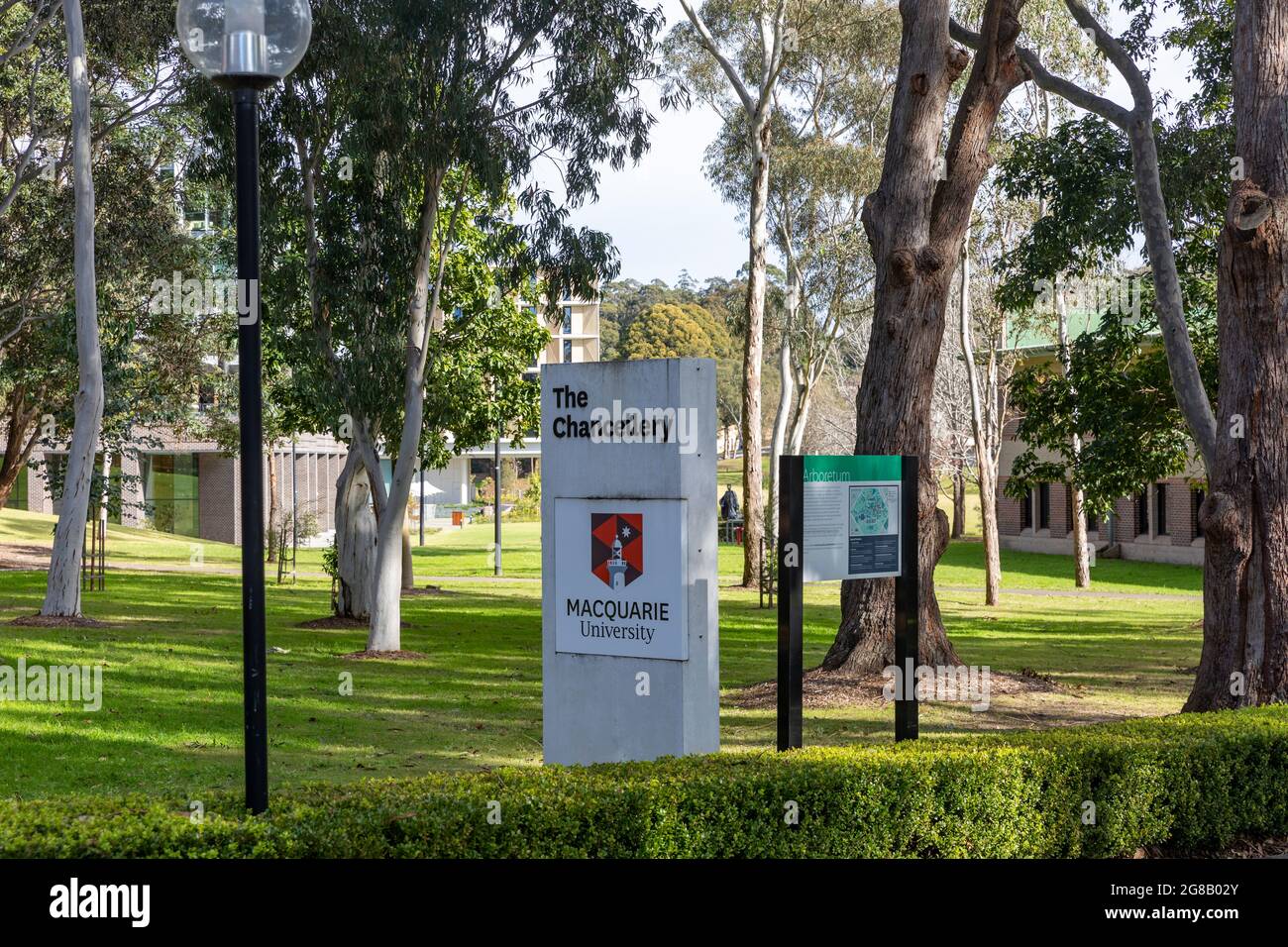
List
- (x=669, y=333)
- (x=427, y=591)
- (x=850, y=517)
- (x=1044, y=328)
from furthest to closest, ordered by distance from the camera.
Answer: (x=669, y=333) < (x=1044, y=328) < (x=427, y=591) < (x=850, y=517)

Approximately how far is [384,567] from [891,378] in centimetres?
764

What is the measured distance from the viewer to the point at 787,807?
250 inches

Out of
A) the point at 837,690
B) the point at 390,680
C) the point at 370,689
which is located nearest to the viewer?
the point at 837,690

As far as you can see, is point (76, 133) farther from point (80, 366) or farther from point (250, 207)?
point (250, 207)

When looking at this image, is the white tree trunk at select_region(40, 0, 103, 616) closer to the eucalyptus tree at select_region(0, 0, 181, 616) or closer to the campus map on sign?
the eucalyptus tree at select_region(0, 0, 181, 616)

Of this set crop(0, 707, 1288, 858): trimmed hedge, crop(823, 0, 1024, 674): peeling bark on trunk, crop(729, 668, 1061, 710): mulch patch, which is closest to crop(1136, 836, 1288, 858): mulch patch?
crop(0, 707, 1288, 858): trimmed hedge

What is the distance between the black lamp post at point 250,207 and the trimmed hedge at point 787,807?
46 centimetres

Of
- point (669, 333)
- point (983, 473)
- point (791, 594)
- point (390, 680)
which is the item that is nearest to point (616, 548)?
point (791, 594)

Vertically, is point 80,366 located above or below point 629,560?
above

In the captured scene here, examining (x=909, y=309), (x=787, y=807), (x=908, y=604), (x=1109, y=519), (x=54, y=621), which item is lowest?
(x=54, y=621)

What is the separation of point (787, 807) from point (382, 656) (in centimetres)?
1204

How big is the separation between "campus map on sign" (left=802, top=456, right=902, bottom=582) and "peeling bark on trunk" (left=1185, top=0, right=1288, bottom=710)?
372 cm
